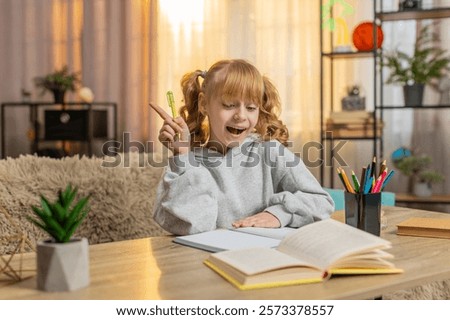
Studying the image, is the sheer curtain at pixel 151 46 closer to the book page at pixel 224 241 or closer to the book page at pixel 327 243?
the book page at pixel 224 241

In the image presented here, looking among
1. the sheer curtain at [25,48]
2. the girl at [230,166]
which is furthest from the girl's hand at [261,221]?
the sheer curtain at [25,48]

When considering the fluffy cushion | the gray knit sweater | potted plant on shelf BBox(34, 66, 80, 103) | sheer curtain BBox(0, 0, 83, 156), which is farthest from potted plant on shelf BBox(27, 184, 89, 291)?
sheer curtain BBox(0, 0, 83, 156)

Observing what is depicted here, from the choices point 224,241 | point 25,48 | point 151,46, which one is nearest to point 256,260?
point 224,241

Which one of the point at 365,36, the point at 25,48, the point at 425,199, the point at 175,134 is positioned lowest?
the point at 425,199

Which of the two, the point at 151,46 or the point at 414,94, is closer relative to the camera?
the point at 414,94

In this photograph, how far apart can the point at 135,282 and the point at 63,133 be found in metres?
3.70

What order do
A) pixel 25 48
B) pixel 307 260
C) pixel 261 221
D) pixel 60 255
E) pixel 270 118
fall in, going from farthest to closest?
1. pixel 25 48
2. pixel 270 118
3. pixel 261 221
4. pixel 307 260
5. pixel 60 255

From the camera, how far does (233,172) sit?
4.54ft

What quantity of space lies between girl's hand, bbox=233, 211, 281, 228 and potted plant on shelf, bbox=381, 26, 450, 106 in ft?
8.09

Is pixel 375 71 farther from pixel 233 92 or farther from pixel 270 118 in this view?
pixel 233 92

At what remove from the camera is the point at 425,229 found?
1177mm

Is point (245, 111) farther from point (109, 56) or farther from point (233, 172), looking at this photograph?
point (109, 56)

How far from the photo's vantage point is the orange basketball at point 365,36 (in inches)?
139

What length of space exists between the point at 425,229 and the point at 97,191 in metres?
0.85
